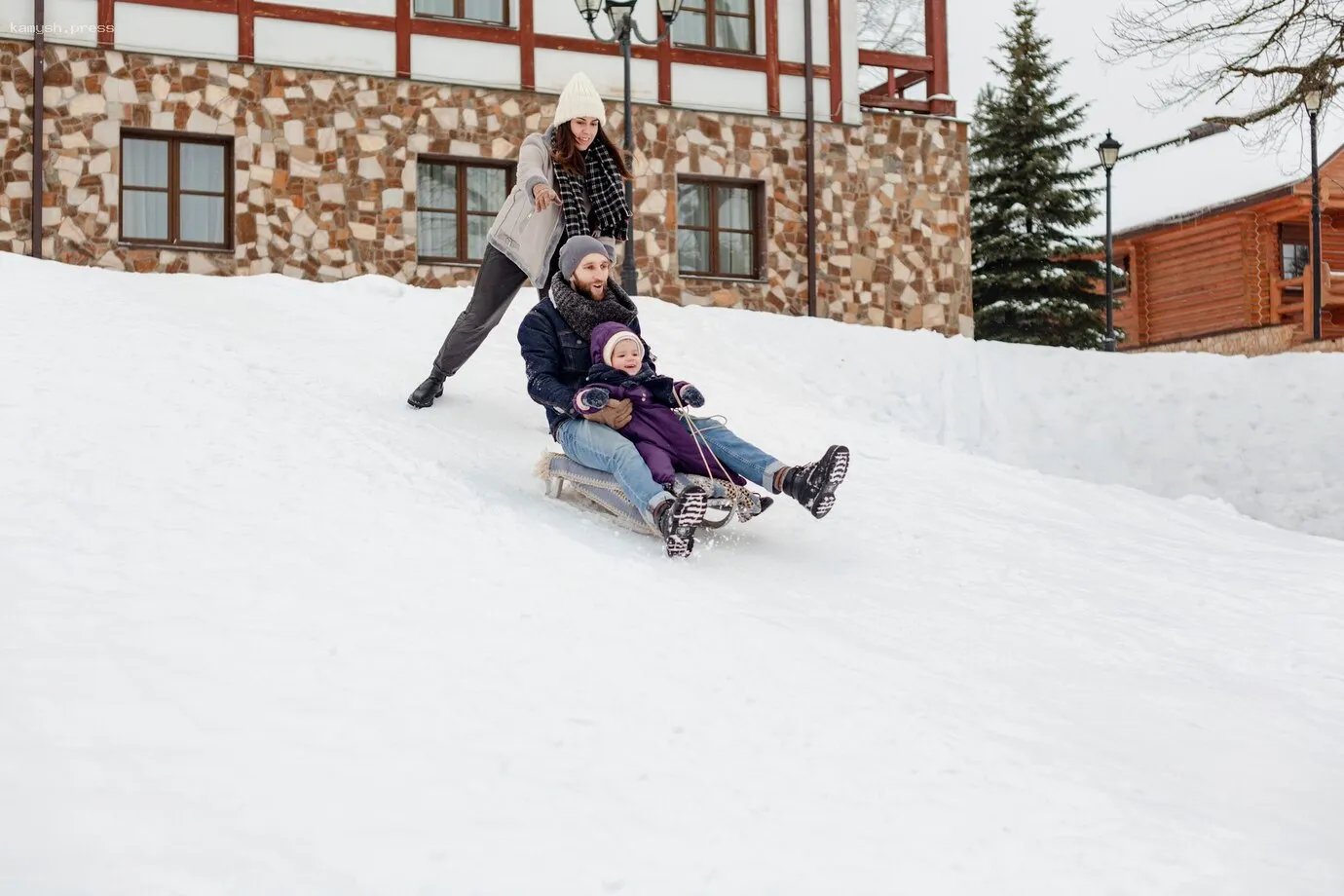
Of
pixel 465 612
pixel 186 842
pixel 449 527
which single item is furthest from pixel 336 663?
pixel 449 527

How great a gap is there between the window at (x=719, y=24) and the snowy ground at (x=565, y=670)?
9.15 meters

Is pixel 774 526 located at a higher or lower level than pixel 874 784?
higher

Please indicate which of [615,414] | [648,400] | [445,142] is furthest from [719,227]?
[615,414]

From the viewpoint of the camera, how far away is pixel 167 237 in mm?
13961

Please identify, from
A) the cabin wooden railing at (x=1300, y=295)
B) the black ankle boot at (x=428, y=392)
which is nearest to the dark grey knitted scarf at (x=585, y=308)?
the black ankle boot at (x=428, y=392)

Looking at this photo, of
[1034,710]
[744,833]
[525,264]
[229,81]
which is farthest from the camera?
[229,81]

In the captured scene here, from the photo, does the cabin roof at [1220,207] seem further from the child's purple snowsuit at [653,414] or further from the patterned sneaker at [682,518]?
the patterned sneaker at [682,518]

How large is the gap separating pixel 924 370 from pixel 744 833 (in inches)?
375

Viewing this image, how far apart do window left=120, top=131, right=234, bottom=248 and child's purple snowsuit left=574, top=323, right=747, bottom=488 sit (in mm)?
9243

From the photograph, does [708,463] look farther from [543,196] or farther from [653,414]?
[543,196]

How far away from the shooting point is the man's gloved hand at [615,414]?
19.0 ft

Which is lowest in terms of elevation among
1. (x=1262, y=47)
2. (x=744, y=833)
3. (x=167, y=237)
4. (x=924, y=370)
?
(x=744, y=833)

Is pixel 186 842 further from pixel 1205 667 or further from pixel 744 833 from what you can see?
pixel 1205 667

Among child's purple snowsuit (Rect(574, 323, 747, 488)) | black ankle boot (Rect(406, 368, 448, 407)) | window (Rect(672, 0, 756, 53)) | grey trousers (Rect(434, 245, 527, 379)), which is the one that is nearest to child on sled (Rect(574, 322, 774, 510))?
child's purple snowsuit (Rect(574, 323, 747, 488))
